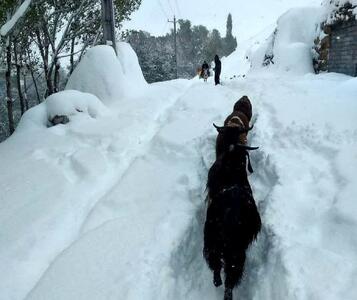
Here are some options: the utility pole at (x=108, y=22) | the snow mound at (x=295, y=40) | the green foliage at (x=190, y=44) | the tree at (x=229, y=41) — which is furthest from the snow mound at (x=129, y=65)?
the tree at (x=229, y=41)

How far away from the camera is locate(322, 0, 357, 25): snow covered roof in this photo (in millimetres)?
15789

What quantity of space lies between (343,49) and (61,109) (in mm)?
13000

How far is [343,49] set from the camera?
651 inches

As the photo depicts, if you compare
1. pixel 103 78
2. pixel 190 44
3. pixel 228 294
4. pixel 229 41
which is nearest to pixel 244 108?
pixel 228 294

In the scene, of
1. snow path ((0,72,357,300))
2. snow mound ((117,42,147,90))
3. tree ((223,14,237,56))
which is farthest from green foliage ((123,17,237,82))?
snow path ((0,72,357,300))

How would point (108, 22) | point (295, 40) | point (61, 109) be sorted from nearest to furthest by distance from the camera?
point (61, 109)
point (108, 22)
point (295, 40)

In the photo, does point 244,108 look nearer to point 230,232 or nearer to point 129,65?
point 230,232

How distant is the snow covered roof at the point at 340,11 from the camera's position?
15.8 meters

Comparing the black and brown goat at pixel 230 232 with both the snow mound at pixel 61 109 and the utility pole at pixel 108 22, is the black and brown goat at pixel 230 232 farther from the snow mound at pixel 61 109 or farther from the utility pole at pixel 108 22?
the utility pole at pixel 108 22

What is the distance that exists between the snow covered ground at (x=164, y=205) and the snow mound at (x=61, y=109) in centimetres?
7

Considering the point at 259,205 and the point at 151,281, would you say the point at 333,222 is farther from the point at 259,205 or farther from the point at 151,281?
the point at 151,281

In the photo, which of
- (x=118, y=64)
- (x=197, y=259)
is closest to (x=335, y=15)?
(x=118, y=64)

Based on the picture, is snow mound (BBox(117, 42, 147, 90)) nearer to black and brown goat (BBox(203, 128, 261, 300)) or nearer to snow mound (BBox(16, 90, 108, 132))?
snow mound (BBox(16, 90, 108, 132))

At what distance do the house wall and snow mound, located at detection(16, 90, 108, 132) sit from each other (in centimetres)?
1090
